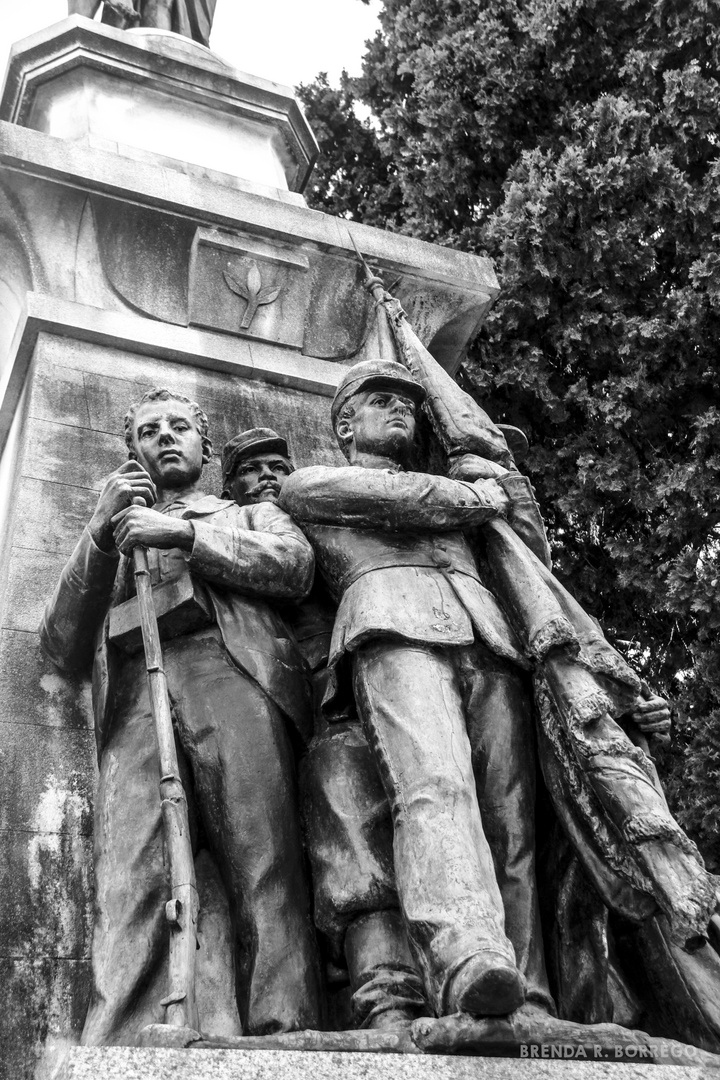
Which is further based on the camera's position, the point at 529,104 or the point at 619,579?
the point at 529,104

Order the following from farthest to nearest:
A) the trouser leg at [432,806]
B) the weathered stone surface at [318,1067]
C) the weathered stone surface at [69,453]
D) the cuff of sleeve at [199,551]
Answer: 1. the weathered stone surface at [69,453]
2. the cuff of sleeve at [199,551]
3. the trouser leg at [432,806]
4. the weathered stone surface at [318,1067]

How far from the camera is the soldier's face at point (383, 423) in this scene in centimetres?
566

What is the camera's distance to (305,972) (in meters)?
4.52

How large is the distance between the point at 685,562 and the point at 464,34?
6039mm

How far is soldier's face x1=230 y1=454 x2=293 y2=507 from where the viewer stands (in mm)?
5863

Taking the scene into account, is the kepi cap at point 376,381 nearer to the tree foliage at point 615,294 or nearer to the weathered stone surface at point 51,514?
the weathered stone surface at point 51,514

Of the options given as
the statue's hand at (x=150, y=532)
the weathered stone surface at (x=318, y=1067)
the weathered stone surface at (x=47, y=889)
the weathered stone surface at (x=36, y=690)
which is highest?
the statue's hand at (x=150, y=532)

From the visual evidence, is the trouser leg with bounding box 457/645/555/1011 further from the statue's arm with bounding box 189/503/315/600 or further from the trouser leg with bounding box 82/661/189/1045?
the trouser leg with bounding box 82/661/189/1045

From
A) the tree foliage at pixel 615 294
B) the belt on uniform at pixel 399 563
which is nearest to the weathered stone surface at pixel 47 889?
the belt on uniform at pixel 399 563

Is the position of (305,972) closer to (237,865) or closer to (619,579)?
(237,865)

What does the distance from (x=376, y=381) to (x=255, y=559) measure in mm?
1110

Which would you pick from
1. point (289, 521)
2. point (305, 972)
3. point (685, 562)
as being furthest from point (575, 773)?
point (685, 562)

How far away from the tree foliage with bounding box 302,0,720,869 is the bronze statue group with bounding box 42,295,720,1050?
18.9 ft

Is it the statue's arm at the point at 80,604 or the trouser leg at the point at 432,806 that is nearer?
the trouser leg at the point at 432,806
